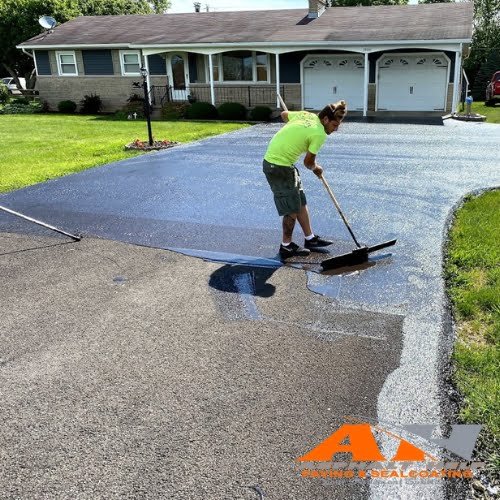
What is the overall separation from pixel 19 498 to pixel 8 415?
29.9 inches

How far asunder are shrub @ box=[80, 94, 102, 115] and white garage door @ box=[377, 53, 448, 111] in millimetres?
13214

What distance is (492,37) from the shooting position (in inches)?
1405

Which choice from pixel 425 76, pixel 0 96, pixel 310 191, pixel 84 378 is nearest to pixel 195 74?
pixel 425 76

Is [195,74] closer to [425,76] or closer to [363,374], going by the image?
[425,76]

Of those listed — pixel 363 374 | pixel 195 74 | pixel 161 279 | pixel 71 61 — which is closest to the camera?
pixel 363 374

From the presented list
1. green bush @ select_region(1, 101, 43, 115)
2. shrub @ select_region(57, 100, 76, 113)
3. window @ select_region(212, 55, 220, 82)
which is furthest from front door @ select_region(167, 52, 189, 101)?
green bush @ select_region(1, 101, 43, 115)

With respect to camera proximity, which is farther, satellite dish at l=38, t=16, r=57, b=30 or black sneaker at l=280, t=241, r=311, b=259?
satellite dish at l=38, t=16, r=57, b=30

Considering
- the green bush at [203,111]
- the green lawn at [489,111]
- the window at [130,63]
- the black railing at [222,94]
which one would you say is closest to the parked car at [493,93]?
the green lawn at [489,111]

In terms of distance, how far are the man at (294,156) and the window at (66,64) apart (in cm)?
2354

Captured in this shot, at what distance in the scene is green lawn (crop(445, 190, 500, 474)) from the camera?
128 inches

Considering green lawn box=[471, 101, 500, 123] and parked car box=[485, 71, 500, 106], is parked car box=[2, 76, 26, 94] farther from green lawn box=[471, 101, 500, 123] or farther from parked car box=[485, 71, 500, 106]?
parked car box=[485, 71, 500, 106]

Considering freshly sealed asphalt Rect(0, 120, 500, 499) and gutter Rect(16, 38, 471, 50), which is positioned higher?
gutter Rect(16, 38, 471, 50)

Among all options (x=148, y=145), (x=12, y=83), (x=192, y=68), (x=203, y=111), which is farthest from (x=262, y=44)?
(x=12, y=83)

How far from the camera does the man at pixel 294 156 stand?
5.45 meters
